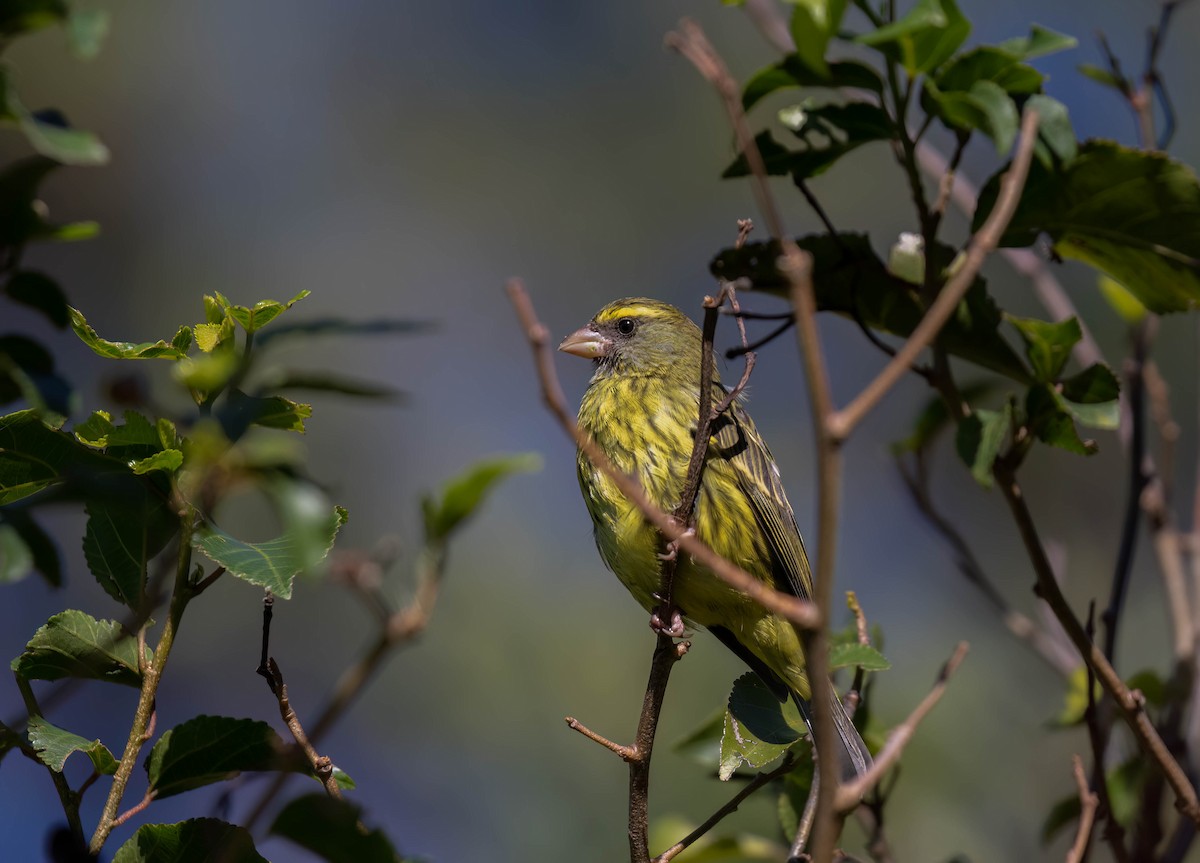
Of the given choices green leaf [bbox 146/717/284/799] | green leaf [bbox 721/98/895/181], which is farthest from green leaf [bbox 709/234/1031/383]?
green leaf [bbox 146/717/284/799]

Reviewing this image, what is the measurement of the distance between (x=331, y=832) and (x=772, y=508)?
241 centimetres

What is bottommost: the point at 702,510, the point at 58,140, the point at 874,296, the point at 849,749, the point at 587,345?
the point at 849,749

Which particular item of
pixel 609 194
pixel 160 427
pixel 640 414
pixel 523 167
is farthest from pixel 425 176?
pixel 160 427

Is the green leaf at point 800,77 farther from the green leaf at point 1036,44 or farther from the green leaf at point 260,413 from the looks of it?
the green leaf at point 260,413

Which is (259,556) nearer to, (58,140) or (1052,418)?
(58,140)

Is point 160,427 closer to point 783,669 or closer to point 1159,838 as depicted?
point 1159,838

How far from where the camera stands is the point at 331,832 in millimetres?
1184

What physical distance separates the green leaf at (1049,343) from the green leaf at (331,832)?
1452 millimetres

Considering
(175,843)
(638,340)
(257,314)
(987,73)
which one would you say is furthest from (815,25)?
(638,340)

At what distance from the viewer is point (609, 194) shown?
335 inches

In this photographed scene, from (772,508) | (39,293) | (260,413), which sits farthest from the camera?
(772,508)

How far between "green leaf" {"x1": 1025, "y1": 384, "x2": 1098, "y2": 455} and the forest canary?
928 mm

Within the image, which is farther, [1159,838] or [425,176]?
[425,176]

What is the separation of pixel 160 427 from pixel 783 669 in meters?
2.27
